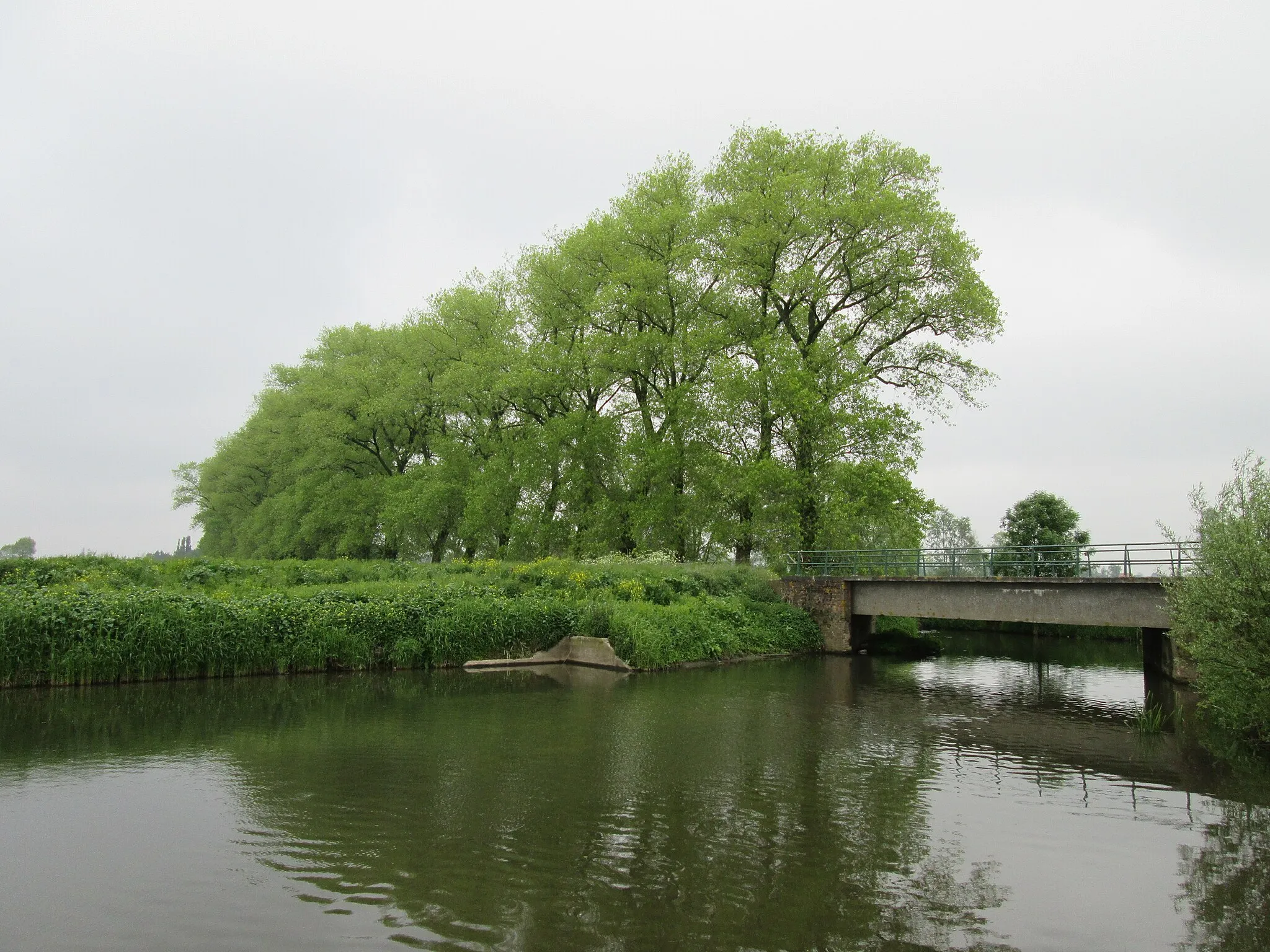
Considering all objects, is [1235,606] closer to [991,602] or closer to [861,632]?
[991,602]

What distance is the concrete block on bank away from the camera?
2522 centimetres

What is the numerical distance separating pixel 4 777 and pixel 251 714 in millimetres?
5457

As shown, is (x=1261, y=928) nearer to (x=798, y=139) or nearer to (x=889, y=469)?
(x=889, y=469)

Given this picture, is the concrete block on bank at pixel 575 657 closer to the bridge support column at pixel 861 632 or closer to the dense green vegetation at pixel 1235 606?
the bridge support column at pixel 861 632

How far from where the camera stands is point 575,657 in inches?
1039

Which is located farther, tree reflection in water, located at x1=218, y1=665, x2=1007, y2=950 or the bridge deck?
the bridge deck

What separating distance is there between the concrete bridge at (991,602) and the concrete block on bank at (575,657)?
10830 mm

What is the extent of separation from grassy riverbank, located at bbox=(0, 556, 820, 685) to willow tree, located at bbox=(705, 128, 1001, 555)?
6.61m

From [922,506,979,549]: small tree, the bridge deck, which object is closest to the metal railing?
the bridge deck

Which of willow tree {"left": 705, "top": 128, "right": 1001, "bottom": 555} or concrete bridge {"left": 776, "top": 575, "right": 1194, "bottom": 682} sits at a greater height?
willow tree {"left": 705, "top": 128, "right": 1001, "bottom": 555}

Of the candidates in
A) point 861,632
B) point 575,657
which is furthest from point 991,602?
point 575,657

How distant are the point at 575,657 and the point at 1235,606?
17.4 metres

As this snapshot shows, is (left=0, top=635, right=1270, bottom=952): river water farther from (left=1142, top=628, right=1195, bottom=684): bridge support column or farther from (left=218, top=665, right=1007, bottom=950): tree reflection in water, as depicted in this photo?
(left=1142, top=628, right=1195, bottom=684): bridge support column

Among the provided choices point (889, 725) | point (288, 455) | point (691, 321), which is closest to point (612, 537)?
point (691, 321)
